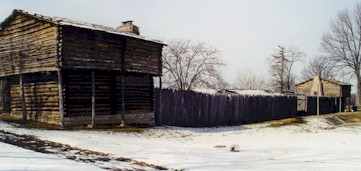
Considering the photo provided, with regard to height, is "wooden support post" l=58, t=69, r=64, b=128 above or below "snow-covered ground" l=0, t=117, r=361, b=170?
above

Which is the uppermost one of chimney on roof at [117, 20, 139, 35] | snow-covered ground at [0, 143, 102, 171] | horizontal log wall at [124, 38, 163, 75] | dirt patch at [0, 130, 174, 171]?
chimney on roof at [117, 20, 139, 35]

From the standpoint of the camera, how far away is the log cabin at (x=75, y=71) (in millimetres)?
16781

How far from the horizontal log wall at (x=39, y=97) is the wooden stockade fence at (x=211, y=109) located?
6385 millimetres

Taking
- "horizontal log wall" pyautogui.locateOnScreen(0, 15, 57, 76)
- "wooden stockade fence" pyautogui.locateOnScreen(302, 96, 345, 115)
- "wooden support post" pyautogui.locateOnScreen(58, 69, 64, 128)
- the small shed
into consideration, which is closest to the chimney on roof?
"horizontal log wall" pyautogui.locateOnScreen(0, 15, 57, 76)

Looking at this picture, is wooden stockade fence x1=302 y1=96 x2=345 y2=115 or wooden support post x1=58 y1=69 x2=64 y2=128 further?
wooden stockade fence x1=302 y1=96 x2=345 y2=115

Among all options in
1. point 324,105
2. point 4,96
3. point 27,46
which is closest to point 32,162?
point 27,46

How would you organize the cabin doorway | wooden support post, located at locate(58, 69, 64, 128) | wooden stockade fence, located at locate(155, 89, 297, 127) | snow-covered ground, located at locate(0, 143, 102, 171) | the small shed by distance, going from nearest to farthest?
snow-covered ground, located at locate(0, 143, 102, 171), wooden support post, located at locate(58, 69, 64, 128), wooden stockade fence, located at locate(155, 89, 297, 127), the cabin doorway, the small shed

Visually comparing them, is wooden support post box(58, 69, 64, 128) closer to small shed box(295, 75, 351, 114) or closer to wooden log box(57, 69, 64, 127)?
wooden log box(57, 69, 64, 127)

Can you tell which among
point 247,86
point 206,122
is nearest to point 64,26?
point 206,122

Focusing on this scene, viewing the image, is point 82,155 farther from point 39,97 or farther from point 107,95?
point 39,97

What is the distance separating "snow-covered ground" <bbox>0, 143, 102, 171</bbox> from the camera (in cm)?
661

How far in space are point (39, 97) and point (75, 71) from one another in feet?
9.59

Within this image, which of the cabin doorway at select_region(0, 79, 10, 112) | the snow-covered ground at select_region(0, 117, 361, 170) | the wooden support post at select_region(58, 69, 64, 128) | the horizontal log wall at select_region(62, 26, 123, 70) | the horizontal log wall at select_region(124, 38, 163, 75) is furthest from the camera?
the cabin doorway at select_region(0, 79, 10, 112)

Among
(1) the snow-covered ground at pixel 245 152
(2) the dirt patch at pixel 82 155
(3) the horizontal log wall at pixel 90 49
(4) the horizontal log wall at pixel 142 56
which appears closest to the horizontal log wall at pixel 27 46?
(3) the horizontal log wall at pixel 90 49
